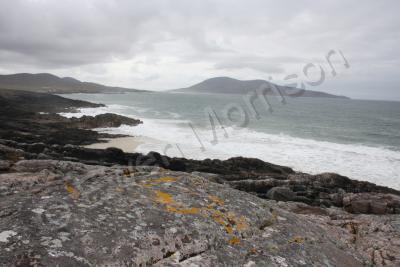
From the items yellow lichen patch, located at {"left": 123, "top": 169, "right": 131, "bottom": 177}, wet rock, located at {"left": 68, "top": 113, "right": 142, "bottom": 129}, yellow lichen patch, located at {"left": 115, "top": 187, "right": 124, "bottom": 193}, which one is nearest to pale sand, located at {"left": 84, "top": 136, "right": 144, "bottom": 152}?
wet rock, located at {"left": 68, "top": 113, "right": 142, "bottom": 129}

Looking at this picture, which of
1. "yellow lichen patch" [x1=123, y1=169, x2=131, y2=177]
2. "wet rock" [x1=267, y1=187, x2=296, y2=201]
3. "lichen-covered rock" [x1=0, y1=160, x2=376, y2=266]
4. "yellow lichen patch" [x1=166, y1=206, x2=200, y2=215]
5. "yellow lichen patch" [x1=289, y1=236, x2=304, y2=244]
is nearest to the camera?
"lichen-covered rock" [x1=0, y1=160, x2=376, y2=266]

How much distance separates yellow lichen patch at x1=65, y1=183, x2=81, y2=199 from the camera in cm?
393

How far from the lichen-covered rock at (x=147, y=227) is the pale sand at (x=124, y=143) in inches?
1073

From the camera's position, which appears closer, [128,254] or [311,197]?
[128,254]

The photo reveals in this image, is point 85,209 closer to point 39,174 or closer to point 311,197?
point 39,174

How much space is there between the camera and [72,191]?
13.3 feet

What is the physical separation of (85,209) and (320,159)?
31338mm

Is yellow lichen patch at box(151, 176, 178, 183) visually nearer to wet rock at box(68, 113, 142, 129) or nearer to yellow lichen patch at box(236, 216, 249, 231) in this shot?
yellow lichen patch at box(236, 216, 249, 231)

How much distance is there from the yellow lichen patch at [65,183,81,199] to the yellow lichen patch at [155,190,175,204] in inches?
39.4

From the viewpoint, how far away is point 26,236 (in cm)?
297

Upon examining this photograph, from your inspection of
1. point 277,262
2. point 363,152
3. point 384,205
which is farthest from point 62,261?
point 363,152

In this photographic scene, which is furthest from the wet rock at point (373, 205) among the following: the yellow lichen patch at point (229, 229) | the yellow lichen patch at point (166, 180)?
the yellow lichen patch at point (229, 229)

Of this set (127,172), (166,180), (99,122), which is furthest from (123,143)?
(166,180)

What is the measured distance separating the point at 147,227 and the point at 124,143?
32.5m
